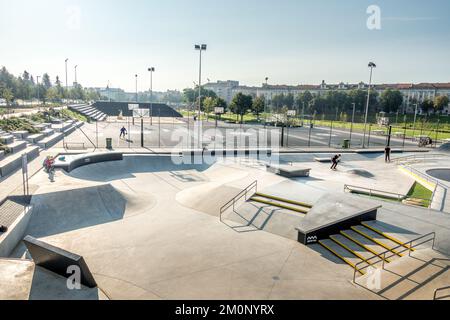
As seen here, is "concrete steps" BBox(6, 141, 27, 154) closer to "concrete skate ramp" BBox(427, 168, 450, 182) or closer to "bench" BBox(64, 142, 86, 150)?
"bench" BBox(64, 142, 86, 150)

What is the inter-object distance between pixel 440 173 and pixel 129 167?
2406cm

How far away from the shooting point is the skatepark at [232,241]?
863 cm

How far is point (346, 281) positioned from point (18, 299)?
28.3 ft

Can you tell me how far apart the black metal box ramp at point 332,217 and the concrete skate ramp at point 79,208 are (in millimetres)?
8253

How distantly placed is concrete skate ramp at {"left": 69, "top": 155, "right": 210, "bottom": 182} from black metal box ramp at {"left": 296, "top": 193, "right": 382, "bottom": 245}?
13.6 meters

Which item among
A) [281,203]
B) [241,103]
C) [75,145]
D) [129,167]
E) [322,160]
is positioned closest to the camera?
[281,203]

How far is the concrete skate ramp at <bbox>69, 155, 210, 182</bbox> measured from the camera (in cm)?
2173

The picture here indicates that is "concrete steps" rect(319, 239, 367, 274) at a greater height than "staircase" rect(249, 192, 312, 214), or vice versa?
"staircase" rect(249, 192, 312, 214)

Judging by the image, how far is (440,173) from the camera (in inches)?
943

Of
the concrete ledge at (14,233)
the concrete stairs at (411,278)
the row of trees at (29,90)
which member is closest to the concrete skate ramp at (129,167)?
the concrete ledge at (14,233)

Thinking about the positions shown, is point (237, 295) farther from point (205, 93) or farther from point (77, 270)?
point (205, 93)

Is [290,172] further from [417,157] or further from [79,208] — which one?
[417,157]

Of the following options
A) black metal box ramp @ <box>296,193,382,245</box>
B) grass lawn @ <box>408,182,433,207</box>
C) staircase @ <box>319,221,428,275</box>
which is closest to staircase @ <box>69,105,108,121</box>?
grass lawn @ <box>408,182,433,207</box>

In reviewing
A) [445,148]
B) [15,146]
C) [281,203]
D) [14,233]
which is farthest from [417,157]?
[15,146]
